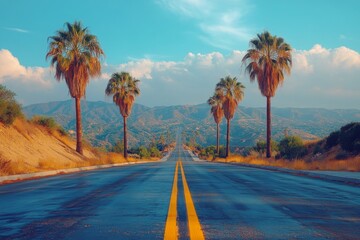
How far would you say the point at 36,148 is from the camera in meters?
33.4

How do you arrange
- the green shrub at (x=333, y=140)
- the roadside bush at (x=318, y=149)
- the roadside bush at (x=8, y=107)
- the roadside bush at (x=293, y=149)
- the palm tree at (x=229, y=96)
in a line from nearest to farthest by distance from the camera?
the roadside bush at (x=8, y=107), the green shrub at (x=333, y=140), the roadside bush at (x=318, y=149), the roadside bush at (x=293, y=149), the palm tree at (x=229, y=96)

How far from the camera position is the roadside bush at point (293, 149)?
48.6 m

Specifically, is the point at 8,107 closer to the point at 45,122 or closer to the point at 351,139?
the point at 45,122

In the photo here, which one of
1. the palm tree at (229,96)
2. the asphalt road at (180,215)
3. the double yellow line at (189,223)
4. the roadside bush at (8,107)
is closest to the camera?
the double yellow line at (189,223)

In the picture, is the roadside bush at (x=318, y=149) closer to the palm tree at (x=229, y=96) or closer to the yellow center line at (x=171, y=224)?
the palm tree at (x=229, y=96)

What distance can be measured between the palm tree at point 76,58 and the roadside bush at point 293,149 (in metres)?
24.1

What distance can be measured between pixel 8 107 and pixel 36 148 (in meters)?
3.83

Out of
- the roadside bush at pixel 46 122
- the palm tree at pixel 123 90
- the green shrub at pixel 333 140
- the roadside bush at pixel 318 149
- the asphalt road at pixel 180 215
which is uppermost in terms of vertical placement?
the palm tree at pixel 123 90

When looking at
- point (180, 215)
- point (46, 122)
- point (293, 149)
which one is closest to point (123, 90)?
point (46, 122)

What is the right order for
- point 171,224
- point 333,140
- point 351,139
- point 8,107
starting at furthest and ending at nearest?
point 333,140
point 351,139
point 8,107
point 171,224

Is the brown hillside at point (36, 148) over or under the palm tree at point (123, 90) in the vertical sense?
under

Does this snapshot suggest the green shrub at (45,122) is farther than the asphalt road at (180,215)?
Yes

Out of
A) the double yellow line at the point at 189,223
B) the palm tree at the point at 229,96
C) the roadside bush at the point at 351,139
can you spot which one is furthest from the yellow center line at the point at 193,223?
the palm tree at the point at 229,96

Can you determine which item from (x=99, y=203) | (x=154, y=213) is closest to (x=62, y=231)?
(x=154, y=213)
